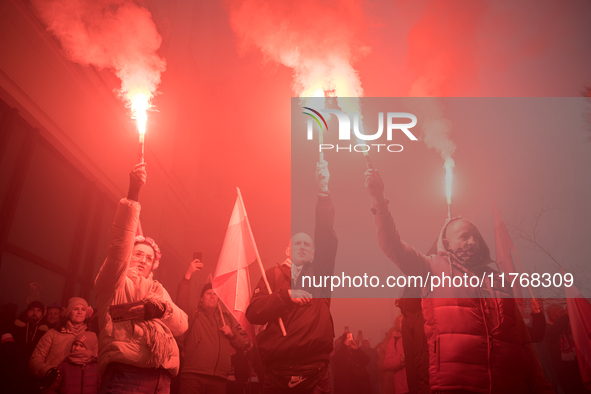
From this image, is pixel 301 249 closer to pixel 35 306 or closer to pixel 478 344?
pixel 478 344

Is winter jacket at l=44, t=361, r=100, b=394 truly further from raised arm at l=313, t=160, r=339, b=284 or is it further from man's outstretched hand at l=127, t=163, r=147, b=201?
raised arm at l=313, t=160, r=339, b=284

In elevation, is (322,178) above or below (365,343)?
above

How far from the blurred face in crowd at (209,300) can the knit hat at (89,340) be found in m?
1.05

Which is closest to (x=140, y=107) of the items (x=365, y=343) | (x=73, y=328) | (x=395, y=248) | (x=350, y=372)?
(x=73, y=328)

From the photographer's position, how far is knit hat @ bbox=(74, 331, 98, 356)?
11.1 ft

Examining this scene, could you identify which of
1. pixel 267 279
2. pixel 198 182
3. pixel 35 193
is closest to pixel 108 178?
pixel 35 193

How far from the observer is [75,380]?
3141 mm

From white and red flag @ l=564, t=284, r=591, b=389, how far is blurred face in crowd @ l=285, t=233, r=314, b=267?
2887 millimetres

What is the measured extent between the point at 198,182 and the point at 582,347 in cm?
605

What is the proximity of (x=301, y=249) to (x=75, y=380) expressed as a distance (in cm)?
204

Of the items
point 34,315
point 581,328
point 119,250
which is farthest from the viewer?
point 581,328

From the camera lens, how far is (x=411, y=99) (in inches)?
244

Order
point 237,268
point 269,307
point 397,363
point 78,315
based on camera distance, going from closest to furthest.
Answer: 1. point 269,307
2. point 78,315
3. point 237,268
4. point 397,363

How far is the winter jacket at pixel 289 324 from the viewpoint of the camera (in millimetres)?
2645
